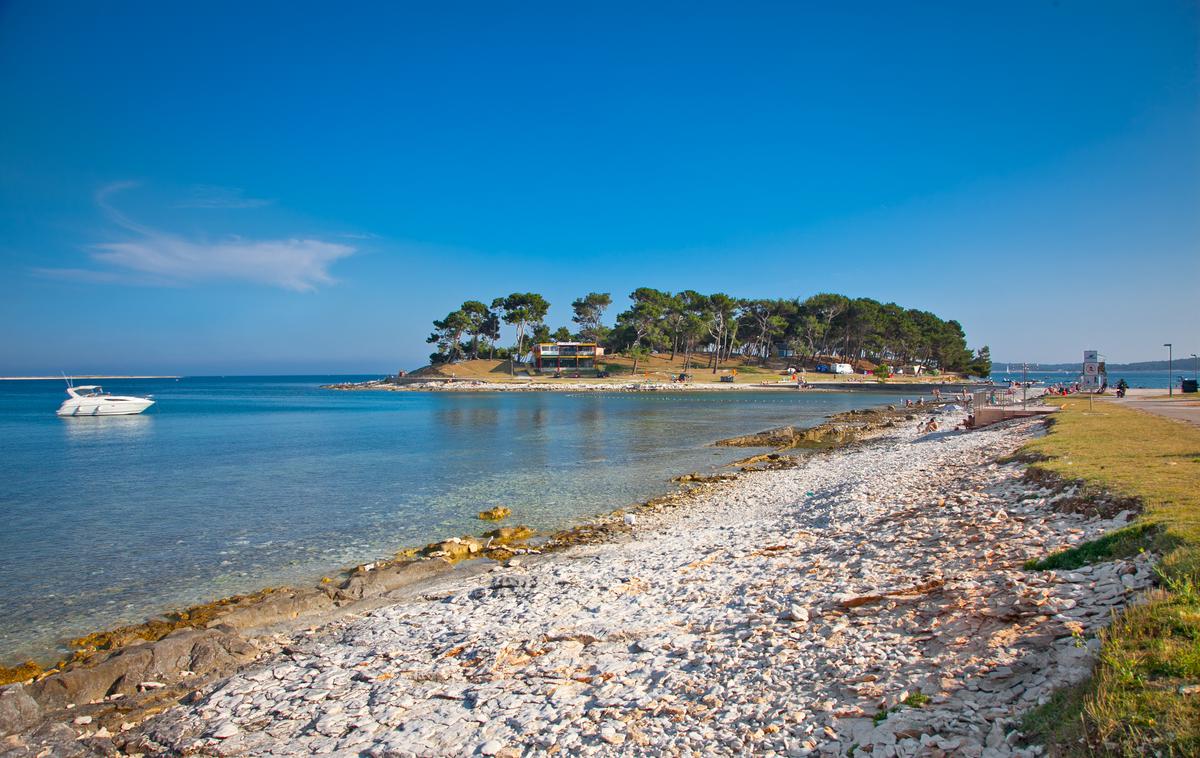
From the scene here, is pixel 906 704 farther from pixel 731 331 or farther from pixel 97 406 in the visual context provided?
pixel 731 331

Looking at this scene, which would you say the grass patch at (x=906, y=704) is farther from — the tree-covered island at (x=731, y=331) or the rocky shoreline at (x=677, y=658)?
the tree-covered island at (x=731, y=331)

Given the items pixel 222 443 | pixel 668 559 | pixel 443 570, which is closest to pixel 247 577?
pixel 443 570

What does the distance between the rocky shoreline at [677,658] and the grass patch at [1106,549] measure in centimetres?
37

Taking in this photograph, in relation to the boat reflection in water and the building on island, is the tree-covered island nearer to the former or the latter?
the building on island

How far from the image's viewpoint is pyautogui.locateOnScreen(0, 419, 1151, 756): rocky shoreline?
18.7 feet

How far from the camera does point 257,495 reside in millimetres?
23422

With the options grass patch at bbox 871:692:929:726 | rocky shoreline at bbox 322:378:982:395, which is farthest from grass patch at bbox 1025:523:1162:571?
rocky shoreline at bbox 322:378:982:395

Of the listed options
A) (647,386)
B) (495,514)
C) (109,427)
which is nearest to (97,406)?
(109,427)

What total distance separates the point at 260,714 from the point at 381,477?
20.5 m

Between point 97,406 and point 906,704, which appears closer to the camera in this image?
point 906,704

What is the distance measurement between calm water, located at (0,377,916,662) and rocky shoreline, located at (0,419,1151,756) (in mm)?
3908

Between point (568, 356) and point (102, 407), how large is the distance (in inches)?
3486

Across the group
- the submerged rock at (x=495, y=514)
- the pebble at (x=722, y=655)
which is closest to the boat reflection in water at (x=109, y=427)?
the submerged rock at (x=495, y=514)

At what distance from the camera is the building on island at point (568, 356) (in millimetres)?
142500
